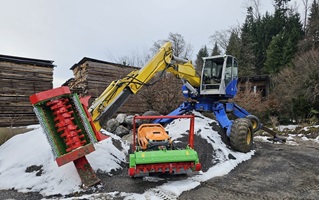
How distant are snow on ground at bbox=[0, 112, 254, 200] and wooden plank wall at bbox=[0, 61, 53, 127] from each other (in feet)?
15.8

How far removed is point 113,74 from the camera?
16344 mm

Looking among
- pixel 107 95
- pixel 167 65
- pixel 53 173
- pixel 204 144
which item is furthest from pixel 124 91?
pixel 204 144

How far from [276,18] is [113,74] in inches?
1365

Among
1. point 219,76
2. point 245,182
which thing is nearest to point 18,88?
point 219,76

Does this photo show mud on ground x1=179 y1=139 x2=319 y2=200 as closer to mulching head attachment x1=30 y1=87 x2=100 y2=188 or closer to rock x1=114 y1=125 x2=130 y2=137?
mulching head attachment x1=30 y1=87 x2=100 y2=188

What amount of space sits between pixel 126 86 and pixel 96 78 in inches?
376

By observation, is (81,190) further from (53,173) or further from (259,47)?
(259,47)

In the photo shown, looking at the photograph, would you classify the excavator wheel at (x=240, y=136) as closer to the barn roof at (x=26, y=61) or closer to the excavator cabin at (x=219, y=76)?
the excavator cabin at (x=219, y=76)

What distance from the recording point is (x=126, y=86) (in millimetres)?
6445

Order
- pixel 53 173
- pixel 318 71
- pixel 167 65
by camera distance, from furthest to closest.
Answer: pixel 318 71 < pixel 167 65 < pixel 53 173

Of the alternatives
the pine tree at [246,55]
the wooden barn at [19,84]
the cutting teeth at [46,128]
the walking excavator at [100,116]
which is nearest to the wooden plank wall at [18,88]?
the wooden barn at [19,84]

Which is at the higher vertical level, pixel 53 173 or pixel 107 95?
pixel 107 95

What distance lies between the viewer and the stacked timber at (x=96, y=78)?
1518cm

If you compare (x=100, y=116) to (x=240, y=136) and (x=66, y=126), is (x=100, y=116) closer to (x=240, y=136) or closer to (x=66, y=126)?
(x=66, y=126)
